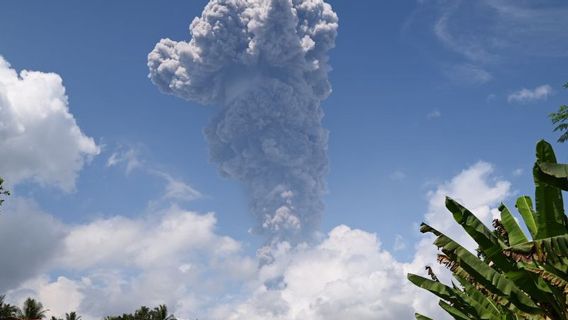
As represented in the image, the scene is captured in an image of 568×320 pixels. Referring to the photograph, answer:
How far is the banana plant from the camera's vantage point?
7493mm

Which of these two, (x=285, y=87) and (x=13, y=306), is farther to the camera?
(x=285, y=87)

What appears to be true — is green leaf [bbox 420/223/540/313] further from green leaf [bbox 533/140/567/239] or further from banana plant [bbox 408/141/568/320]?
green leaf [bbox 533/140/567/239]

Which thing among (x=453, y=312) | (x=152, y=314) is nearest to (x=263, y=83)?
(x=152, y=314)

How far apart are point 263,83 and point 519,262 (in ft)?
398

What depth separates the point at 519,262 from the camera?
8.12m

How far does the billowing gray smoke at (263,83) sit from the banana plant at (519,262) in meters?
104

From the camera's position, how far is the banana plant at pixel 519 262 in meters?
7.49

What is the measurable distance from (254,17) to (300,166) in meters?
44.2

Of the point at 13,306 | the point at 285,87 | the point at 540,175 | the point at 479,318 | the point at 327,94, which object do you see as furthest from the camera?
the point at 327,94

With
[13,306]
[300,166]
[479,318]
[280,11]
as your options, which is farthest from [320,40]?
[479,318]

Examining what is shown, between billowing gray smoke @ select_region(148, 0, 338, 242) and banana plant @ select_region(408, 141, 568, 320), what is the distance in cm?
10401

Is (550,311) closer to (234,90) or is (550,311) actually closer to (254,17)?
(254,17)

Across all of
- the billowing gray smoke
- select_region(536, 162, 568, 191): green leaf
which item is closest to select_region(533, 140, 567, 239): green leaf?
select_region(536, 162, 568, 191): green leaf

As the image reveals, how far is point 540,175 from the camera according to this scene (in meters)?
7.13
